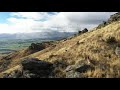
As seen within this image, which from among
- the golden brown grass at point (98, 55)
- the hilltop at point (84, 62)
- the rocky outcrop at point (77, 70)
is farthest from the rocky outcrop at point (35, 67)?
the golden brown grass at point (98, 55)

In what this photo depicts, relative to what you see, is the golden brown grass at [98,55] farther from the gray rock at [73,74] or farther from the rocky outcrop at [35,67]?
the rocky outcrop at [35,67]

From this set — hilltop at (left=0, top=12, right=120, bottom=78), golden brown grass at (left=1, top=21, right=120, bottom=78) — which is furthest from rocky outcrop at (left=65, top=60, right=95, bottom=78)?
golden brown grass at (left=1, top=21, right=120, bottom=78)

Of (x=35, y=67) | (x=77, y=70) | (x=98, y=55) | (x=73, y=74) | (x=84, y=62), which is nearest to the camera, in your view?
(x=73, y=74)

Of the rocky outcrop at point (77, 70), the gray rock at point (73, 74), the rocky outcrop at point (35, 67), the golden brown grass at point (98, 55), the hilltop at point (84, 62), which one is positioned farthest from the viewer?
the golden brown grass at point (98, 55)

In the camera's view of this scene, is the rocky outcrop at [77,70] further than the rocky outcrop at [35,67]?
No

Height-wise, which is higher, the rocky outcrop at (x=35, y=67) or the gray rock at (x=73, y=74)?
the rocky outcrop at (x=35, y=67)

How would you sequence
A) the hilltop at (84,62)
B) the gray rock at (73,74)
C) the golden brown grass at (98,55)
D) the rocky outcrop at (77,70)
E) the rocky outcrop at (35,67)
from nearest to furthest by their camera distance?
the gray rock at (73,74)
the rocky outcrop at (77,70)
the rocky outcrop at (35,67)
the hilltop at (84,62)
the golden brown grass at (98,55)

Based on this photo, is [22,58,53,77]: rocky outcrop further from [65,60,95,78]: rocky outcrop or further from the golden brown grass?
the golden brown grass

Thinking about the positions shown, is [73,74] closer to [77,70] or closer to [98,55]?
[77,70]

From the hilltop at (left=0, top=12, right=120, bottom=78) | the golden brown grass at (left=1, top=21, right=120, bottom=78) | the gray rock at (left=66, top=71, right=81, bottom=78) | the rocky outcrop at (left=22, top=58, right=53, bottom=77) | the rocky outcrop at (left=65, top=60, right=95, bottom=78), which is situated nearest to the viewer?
the gray rock at (left=66, top=71, right=81, bottom=78)

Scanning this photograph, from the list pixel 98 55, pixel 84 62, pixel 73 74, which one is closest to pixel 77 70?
pixel 73 74
